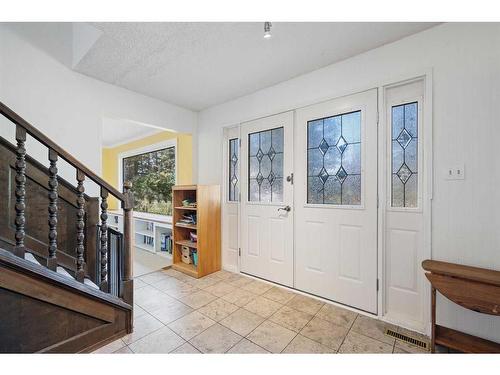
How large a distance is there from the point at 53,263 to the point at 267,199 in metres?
2.12

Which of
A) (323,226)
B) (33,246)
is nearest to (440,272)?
(323,226)

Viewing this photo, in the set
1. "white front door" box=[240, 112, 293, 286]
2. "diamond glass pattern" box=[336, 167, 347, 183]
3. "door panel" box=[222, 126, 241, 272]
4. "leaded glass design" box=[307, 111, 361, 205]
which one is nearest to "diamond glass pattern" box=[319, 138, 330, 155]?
"leaded glass design" box=[307, 111, 361, 205]

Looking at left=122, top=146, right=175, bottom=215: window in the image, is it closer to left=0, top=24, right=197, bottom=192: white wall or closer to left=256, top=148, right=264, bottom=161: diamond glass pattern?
left=0, top=24, right=197, bottom=192: white wall

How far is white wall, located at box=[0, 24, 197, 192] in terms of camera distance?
209 cm

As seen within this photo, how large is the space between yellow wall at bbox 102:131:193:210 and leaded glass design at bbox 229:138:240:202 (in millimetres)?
806

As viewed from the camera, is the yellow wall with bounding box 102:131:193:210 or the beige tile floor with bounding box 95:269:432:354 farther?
the yellow wall with bounding box 102:131:193:210

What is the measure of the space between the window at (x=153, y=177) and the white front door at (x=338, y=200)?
2868 millimetres

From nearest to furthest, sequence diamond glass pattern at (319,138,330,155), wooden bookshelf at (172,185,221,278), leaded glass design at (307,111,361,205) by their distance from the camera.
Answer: leaded glass design at (307,111,361,205) → diamond glass pattern at (319,138,330,155) → wooden bookshelf at (172,185,221,278)

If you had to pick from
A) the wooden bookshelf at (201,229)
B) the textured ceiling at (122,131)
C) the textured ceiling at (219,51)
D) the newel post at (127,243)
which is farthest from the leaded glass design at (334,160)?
the textured ceiling at (122,131)

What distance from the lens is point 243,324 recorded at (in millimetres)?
1990

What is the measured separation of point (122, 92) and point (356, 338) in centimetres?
360

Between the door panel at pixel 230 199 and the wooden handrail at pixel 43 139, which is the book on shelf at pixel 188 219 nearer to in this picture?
the door panel at pixel 230 199

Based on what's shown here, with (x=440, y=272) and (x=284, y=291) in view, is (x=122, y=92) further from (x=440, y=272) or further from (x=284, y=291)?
(x=440, y=272)

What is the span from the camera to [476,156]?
5.38 ft
